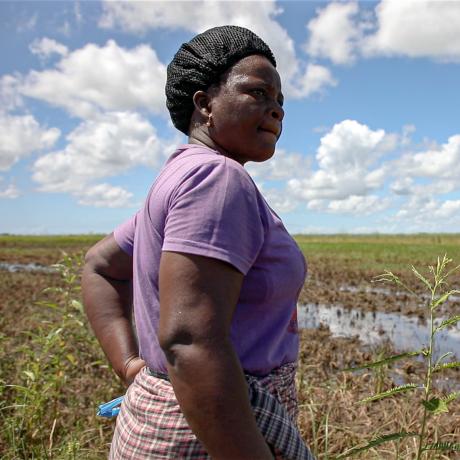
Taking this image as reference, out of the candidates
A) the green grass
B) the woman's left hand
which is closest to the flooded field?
the woman's left hand

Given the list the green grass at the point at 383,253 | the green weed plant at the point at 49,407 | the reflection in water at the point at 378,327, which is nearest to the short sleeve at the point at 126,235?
the green weed plant at the point at 49,407

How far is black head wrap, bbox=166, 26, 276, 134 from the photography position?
4.23 ft

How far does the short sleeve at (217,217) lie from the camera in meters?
0.99

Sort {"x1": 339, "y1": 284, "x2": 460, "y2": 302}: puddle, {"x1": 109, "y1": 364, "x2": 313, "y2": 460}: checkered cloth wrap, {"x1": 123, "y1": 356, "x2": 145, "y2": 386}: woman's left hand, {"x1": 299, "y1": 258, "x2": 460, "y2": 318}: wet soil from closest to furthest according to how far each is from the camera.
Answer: {"x1": 109, "y1": 364, "x2": 313, "y2": 460}: checkered cloth wrap
{"x1": 123, "y1": 356, "x2": 145, "y2": 386}: woman's left hand
{"x1": 299, "y1": 258, "x2": 460, "y2": 318}: wet soil
{"x1": 339, "y1": 284, "x2": 460, "y2": 302}: puddle

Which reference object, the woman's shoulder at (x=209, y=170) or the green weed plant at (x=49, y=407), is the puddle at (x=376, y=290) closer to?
the green weed plant at (x=49, y=407)

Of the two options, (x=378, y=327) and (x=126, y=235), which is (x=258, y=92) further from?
(x=378, y=327)

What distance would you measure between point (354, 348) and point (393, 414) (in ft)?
12.2

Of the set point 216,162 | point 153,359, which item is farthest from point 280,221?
point 153,359

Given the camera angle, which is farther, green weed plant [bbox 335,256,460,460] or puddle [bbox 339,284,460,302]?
puddle [bbox 339,284,460,302]

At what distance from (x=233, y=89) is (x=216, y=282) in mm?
534

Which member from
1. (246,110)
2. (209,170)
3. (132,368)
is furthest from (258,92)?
(132,368)

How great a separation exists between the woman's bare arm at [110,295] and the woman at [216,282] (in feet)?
1.36

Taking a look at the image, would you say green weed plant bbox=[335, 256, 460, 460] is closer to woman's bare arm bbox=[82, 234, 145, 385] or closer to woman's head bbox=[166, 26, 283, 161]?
woman's head bbox=[166, 26, 283, 161]

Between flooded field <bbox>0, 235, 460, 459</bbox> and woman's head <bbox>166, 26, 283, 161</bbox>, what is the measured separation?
559 mm
